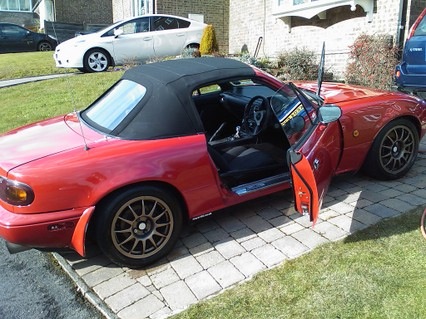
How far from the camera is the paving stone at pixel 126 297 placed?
2.72 meters

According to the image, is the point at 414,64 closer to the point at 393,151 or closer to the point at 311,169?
the point at 393,151

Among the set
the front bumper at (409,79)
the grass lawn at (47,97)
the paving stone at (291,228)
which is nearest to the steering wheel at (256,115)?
the paving stone at (291,228)

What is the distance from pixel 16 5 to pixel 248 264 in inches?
1682

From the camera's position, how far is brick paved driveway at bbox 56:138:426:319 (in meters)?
2.80

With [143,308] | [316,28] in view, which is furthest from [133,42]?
[143,308]

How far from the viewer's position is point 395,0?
855 centimetres

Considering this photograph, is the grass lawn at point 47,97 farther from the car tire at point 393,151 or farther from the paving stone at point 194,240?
the car tire at point 393,151

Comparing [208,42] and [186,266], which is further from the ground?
[208,42]

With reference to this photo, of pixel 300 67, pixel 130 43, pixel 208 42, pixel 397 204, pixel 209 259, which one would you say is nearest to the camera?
pixel 209 259

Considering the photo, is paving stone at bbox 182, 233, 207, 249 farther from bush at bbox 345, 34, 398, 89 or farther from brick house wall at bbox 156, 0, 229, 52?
brick house wall at bbox 156, 0, 229, 52

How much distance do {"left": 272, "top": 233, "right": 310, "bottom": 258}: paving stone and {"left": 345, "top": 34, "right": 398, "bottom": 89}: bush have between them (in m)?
6.00

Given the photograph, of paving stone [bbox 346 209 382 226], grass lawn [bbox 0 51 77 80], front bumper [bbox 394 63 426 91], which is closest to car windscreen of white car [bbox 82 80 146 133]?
paving stone [bbox 346 209 382 226]

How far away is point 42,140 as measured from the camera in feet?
10.6

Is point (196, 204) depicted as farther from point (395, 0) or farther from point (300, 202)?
point (395, 0)
